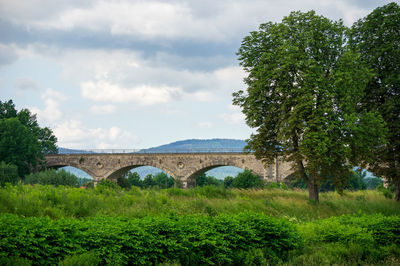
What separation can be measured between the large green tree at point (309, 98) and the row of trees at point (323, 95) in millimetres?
53

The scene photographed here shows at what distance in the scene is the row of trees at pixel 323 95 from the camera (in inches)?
703

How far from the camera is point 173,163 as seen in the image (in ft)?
151

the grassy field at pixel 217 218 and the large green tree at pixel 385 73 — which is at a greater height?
the large green tree at pixel 385 73

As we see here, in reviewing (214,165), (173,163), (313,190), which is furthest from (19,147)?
(313,190)

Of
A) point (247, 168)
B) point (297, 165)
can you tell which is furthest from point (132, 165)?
point (297, 165)

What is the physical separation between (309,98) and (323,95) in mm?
881

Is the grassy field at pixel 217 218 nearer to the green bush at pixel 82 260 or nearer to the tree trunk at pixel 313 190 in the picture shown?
the green bush at pixel 82 260

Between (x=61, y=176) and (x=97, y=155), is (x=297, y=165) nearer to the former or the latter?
(x=61, y=176)

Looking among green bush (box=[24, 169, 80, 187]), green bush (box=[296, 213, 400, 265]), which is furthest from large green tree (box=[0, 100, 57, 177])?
green bush (box=[296, 213, 400, 265])

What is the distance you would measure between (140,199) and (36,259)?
26.9ft

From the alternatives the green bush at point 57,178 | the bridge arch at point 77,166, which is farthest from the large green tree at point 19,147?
the green bush at point 57,178

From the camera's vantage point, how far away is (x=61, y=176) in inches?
1468

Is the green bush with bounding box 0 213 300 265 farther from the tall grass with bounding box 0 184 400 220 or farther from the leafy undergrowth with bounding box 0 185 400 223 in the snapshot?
the leafy undergrowth with bounding box 0 185 400 223

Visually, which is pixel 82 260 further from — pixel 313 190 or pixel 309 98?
pixel 313 190
